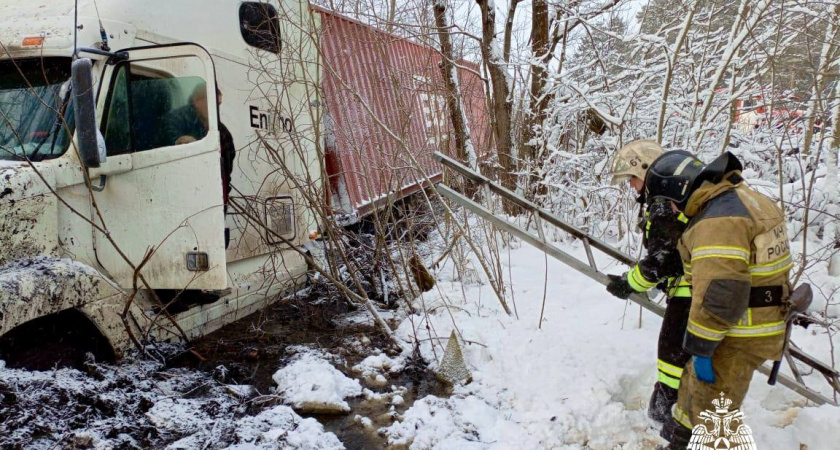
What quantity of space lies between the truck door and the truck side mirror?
0.47 metres

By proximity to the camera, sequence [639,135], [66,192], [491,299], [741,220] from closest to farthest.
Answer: [741,220] < [66,192] < [491,299] < [639,135]

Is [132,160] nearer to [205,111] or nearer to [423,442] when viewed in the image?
[205,111]

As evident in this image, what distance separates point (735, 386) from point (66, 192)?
386 centimetres

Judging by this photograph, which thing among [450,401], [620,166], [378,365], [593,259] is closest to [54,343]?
[378,365]

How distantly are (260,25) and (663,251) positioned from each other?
380 cm

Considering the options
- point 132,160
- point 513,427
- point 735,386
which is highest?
point 132,160

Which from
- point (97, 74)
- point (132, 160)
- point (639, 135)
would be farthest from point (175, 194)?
point (639, 135)

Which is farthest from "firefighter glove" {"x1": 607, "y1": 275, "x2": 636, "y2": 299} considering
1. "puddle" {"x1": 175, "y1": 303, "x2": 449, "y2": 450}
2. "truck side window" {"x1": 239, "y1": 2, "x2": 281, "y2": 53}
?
"truck side window" {"x1": 239, "y1": 2, "x2": 281, "y2": 53}

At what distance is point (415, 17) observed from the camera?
19.0 ft

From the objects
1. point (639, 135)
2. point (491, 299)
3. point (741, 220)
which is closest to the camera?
point (741, 220)

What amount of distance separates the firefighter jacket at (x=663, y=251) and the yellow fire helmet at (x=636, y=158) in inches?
8.1

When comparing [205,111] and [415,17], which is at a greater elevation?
[415,17]

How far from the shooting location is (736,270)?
213 centimetres

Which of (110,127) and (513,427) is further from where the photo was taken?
(110,127)
